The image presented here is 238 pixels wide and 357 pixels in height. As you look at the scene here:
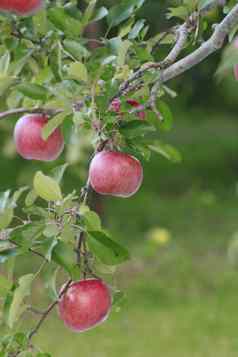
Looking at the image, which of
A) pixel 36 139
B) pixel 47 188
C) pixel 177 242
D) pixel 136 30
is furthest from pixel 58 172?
pixel 177 242

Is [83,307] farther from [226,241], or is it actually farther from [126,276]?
[226,241]

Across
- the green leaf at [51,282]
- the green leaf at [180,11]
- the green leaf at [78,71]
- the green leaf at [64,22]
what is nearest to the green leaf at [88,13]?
the green leaf at [64,22]

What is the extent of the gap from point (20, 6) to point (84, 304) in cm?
47

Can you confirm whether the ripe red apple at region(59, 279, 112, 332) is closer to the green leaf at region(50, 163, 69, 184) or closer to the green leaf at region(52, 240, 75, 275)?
the green leaf at region(52, 240, 75, 275)

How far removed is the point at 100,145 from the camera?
141cm

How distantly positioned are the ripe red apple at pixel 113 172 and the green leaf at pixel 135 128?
41 mm

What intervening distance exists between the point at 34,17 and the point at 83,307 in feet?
1.95

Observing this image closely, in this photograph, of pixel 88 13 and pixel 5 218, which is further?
pixel 88 13

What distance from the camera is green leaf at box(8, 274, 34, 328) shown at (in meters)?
1.35

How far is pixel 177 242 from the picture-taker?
6777 millimetres

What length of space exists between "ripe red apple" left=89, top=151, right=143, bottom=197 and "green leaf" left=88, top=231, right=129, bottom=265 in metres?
0.11

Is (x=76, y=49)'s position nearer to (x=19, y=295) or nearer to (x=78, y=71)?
(x=78, y=71)

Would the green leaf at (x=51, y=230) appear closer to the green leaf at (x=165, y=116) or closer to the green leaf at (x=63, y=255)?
the green leaf at (x=63, y=255)

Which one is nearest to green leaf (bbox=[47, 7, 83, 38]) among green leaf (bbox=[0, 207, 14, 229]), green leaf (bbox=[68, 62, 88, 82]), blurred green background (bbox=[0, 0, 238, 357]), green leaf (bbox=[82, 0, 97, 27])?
green leaf (bbox=[82, 0, 97, 27])
